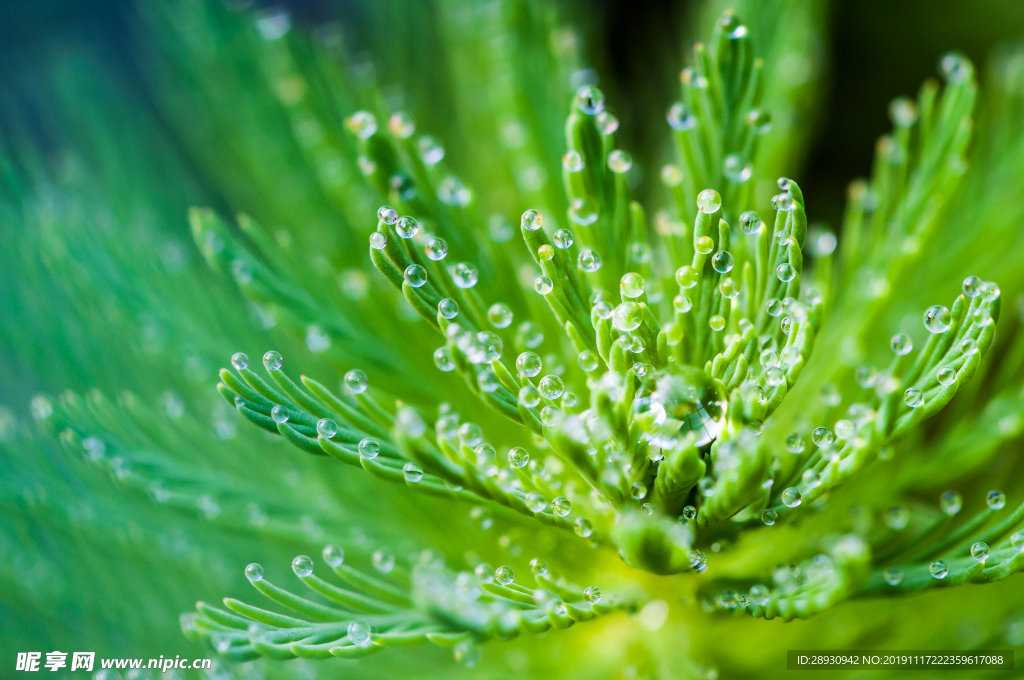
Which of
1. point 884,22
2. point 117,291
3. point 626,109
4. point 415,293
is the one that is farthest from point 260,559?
point 884,22

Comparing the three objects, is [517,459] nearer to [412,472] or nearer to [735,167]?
[412,472]

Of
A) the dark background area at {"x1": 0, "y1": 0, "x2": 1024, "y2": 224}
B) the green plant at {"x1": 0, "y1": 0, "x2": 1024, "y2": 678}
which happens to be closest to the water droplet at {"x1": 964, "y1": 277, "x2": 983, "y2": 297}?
the green plant at {"x1": 0, "y1": 0, "x2": 1024, "y2": 678}

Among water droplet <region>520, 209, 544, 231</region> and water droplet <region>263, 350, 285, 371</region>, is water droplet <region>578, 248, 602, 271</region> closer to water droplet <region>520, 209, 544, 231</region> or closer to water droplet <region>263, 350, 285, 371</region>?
water droplet <region>520, 209, 544, 231</region>

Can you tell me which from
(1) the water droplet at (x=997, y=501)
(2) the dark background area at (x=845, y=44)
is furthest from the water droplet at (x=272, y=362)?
(2) the dark background area at (x=845, y=44)

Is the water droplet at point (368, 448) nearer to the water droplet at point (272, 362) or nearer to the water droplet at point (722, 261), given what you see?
the water droplet at point (272, 362)

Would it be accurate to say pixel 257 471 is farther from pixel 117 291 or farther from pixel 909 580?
pixel 909 580

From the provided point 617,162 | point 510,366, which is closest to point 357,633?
point 510,366
